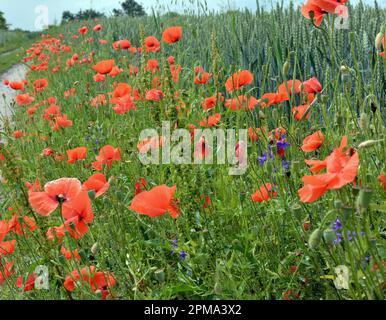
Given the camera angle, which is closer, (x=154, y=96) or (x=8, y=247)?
(x=8, y=247)

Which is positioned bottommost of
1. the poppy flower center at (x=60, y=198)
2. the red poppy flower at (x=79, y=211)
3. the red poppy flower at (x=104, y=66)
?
the red poppy flower at (x=79, y=211)

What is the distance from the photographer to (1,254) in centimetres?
193

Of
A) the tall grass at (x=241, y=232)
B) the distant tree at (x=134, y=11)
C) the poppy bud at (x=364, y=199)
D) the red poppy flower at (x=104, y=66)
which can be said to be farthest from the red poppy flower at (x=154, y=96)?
the distant tree at (x=134, y=11)

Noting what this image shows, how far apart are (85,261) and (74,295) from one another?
31 centimetres

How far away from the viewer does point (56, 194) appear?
1453mm

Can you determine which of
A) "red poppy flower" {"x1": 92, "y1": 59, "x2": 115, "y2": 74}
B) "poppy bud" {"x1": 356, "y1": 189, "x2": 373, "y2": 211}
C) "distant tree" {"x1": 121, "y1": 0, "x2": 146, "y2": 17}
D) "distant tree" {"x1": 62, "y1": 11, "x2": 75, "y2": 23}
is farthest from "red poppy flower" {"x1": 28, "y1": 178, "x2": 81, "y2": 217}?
"distant tree" {"x1": 62, "y1": 11, "x2": 75, "y2": 23}

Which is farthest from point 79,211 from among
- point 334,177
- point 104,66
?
point 104,66

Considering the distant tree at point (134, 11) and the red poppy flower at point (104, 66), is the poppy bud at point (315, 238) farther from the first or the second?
the distant tree at point (134, 11)

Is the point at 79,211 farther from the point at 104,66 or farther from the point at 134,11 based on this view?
the point at 134,11

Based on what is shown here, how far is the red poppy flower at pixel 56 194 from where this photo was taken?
1441 mm

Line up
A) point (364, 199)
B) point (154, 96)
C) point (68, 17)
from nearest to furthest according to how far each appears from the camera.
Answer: point (364, 199), point (154, 96), point (68, 17)

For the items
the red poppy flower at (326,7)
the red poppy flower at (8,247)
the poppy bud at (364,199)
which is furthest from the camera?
the red poppy flower at (8,247)

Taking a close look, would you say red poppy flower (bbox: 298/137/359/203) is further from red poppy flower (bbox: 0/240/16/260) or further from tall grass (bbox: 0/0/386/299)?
red poppy flower (bbox: 0/240/16/260)
